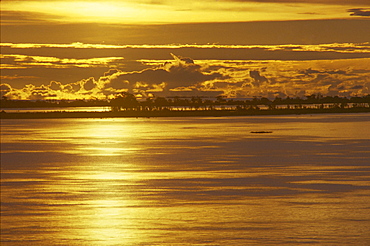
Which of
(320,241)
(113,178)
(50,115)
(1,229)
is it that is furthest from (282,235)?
(50,115)

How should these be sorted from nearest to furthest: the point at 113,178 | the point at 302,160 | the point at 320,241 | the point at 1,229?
the point at 320,241, the point at 1,229, the point at 113,178, the point at 302,160

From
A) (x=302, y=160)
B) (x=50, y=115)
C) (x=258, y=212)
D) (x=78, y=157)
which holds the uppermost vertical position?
(x=50, y=115)

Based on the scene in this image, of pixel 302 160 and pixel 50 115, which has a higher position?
pixel 50 115

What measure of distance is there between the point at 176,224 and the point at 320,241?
4.44 meters

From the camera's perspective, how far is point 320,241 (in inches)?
718

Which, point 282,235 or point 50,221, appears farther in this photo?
point 50,221

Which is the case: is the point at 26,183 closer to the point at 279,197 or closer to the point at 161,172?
the point at 161,172

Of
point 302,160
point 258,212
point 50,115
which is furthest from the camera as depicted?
point 50,115

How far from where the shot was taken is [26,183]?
30.4 m

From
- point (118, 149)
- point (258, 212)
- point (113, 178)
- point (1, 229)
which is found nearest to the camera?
point (1, 229)

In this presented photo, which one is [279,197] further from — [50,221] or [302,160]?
[302,160]

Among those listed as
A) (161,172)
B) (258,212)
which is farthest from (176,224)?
(161,172)

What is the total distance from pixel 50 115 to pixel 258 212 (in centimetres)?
16598

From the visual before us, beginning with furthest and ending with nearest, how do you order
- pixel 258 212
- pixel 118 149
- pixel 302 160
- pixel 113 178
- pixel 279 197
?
pixel 118 149
pixel 302 160
pixel 113 178
pixel 279 197
pixel 258 212
